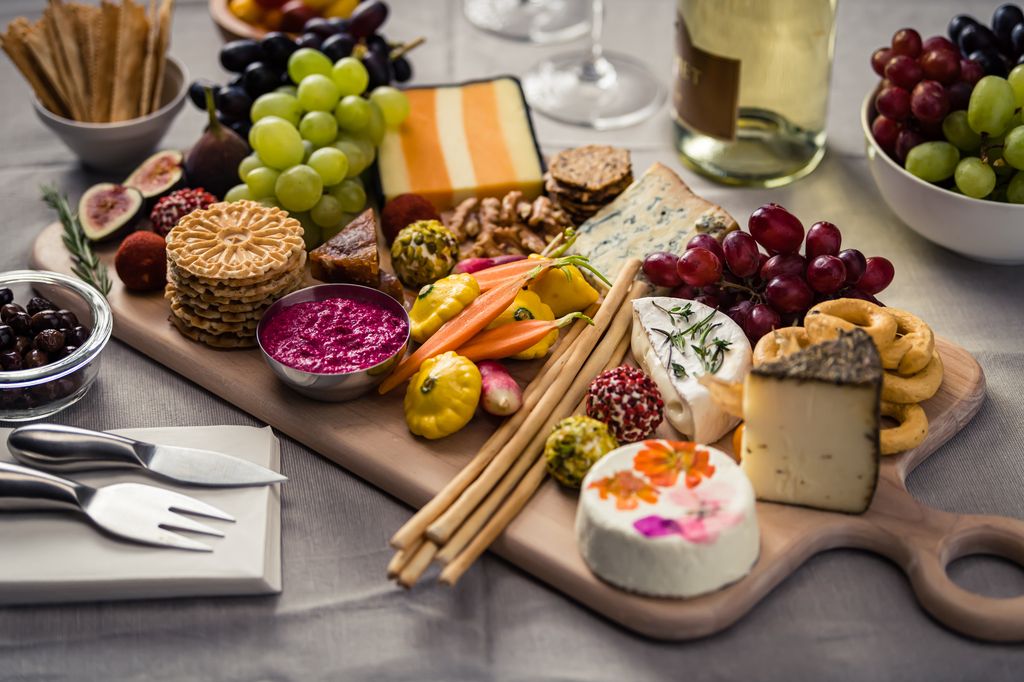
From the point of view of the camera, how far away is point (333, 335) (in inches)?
64.6

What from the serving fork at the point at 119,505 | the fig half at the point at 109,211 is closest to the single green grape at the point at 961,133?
the serving fork at the point at 119,505

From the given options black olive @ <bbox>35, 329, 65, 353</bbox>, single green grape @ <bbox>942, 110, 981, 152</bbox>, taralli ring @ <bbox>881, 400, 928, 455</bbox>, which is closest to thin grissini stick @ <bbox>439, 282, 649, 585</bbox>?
taralli ring @ <bbox>881, 400, 928, 455</bbox>

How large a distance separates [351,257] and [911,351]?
939mm

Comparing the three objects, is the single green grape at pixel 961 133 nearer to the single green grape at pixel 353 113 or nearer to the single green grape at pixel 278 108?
the single green grape at pixel 353 113

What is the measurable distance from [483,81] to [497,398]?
0.98m

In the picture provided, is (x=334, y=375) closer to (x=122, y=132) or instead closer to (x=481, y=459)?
(x=481, y=459)

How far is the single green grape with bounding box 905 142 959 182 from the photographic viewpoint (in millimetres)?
1866

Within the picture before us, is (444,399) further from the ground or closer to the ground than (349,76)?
closer to the ground

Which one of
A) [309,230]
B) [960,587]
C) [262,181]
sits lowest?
[960,587]

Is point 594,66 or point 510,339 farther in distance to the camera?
point 594,66

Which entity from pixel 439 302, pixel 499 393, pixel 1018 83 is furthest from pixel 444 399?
pixel 1018 83

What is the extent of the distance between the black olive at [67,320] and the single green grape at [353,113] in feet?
2.15

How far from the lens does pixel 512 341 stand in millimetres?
1648

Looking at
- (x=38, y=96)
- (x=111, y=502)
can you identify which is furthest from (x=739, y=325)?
(x=38, y=96)
